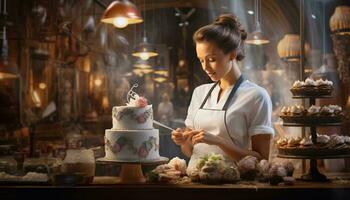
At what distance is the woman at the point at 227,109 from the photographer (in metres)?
3.31

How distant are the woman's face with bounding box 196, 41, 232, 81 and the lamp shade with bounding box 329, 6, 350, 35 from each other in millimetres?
5830

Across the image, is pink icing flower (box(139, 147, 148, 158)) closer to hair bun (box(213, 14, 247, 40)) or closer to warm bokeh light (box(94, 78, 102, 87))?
hair bun (box(213, 14, 247, 40))

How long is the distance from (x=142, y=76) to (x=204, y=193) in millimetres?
12641

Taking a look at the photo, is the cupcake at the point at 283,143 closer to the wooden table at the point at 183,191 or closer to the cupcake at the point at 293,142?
the cupcake at the point at 293,142

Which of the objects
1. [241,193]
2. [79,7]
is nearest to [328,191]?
[241,193]

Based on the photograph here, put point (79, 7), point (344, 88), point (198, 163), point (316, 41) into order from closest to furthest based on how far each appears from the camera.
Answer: point (198, 163), point (344, 88), point (316, 41), point (79, 7)

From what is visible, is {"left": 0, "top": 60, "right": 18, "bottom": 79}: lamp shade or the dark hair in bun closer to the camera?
the dark hair in bun

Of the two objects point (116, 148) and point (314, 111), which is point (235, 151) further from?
point (116, 148)

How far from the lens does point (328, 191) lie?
9.41 feet

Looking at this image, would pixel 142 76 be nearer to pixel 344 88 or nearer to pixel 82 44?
pixel 82 44

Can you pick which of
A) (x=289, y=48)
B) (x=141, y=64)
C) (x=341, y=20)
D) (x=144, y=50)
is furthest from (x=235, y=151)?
(x=141, y=64)

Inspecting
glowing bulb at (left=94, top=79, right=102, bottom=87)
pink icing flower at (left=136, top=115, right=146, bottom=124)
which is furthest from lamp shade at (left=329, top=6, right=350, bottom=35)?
glowing bulb at (left=94, top=79, right=102, bottom=87)

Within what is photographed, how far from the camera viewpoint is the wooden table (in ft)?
9.36

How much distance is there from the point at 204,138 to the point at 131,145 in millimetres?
439
